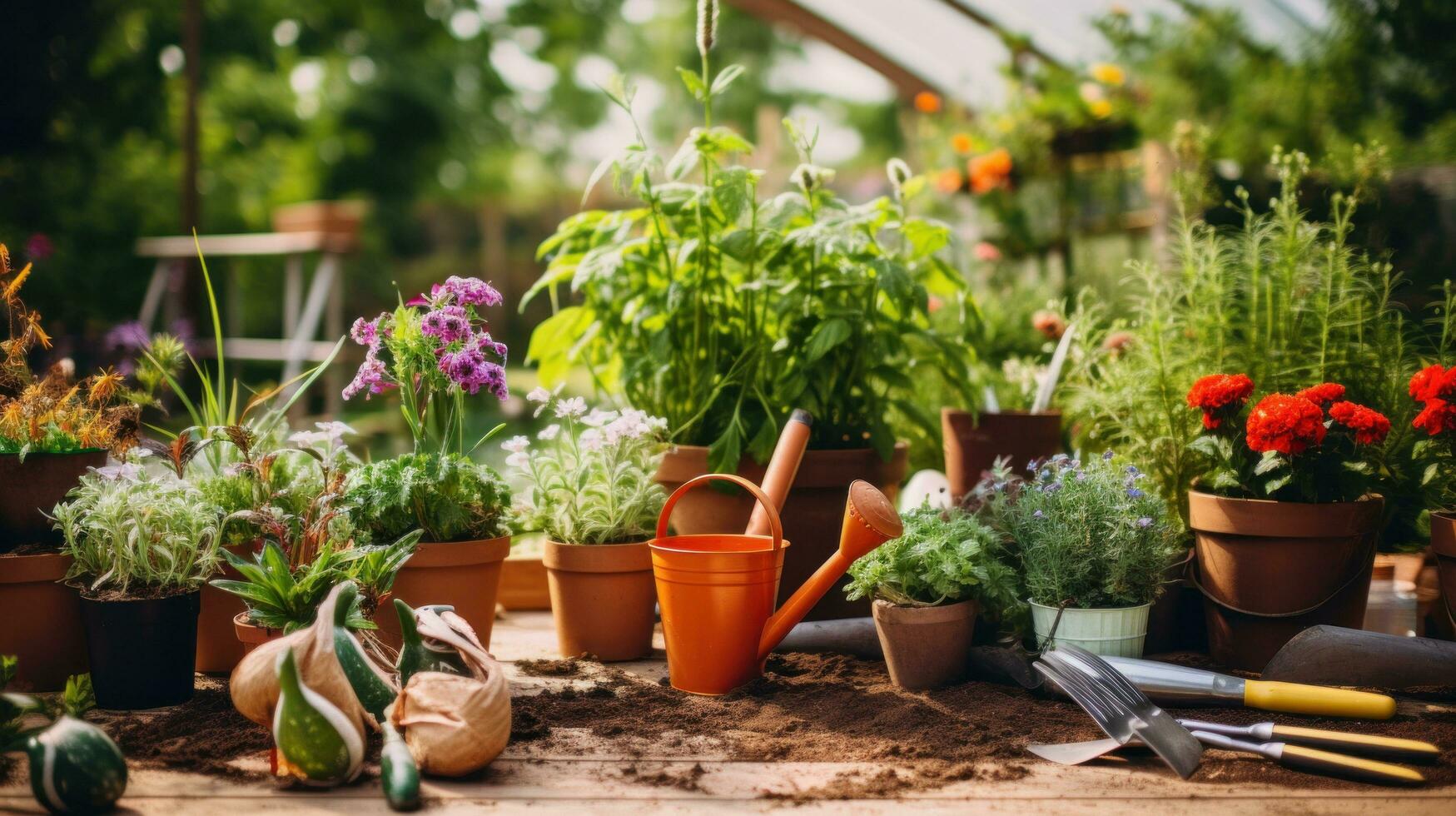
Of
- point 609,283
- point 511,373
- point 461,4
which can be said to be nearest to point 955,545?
point 609,283

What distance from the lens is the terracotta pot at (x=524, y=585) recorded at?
306 cm

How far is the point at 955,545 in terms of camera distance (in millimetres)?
2221

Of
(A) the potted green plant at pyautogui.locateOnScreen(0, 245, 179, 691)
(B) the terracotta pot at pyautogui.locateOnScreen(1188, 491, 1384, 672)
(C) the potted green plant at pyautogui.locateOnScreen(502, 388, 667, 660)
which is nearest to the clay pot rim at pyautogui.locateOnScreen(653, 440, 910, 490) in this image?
(C) the potted green plant at pyautogui.locateOnScreen(502, 388, 667, 660)

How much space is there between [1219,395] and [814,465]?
918mm

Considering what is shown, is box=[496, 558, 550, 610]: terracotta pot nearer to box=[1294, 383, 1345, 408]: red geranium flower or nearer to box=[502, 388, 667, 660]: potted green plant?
box=[502, 388, 667, 660]: potted green plant

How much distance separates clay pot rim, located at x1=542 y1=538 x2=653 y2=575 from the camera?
2414mm

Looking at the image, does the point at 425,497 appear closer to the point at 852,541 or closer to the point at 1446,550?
the point at 852,541

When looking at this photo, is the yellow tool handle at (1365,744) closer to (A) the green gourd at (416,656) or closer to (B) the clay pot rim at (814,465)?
(B) the clay pot rim at (814,465)

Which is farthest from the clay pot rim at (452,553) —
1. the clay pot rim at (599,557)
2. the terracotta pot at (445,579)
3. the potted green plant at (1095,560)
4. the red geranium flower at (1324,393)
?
the red geranium flower at (1324,393)

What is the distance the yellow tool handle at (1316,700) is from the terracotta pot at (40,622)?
2279 mm

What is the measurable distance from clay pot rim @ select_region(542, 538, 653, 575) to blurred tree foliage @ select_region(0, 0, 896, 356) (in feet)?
3.85

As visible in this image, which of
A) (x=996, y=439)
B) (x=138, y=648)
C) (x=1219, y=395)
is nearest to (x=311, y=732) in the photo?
(x=138, y=648)

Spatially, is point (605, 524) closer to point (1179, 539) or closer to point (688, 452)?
point (688, 452)

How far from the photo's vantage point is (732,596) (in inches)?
85.1
